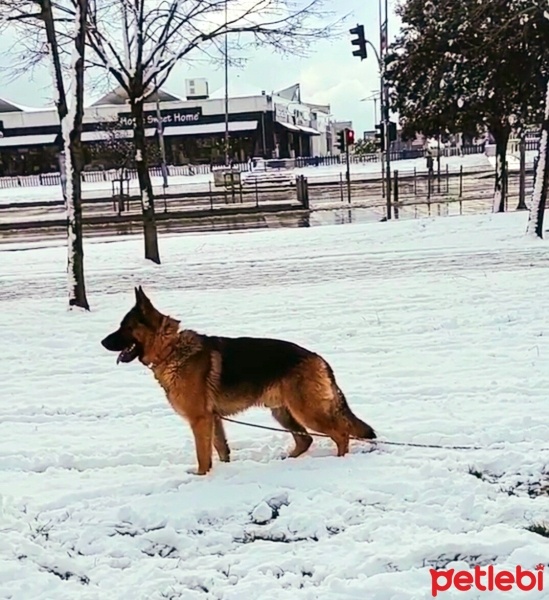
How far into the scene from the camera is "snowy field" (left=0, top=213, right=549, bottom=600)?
3412 mm

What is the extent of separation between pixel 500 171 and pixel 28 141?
48.6 metres

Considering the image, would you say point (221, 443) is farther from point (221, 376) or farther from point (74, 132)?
point (74, 132)

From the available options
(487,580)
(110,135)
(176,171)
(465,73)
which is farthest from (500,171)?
(176,171)

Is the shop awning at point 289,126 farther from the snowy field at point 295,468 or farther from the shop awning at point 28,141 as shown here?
the snowy field at point 295,468

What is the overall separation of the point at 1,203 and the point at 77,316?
116 ft

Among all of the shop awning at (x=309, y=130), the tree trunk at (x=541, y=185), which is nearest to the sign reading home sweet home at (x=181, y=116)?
the shop awning at (x=309, y=130)

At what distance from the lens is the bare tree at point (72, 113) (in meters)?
10.3

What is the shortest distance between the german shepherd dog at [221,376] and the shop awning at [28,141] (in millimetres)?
61595

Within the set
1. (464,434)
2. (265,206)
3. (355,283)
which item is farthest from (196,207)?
(464,434)

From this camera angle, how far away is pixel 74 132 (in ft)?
34.1

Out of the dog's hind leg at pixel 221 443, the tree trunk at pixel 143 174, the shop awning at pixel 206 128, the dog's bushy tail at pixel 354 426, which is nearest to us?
the dog's bushy tail at pixel 354 426

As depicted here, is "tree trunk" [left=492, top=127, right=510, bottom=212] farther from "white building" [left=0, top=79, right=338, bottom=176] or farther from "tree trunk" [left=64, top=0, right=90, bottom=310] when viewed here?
"white building" [left=0, top=79, right=338, bottom=176]

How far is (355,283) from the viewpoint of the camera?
11.9 metres

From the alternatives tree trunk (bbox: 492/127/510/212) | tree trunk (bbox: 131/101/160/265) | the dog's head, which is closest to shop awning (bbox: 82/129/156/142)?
tree trunk (bbox: 492/127/510/212)
